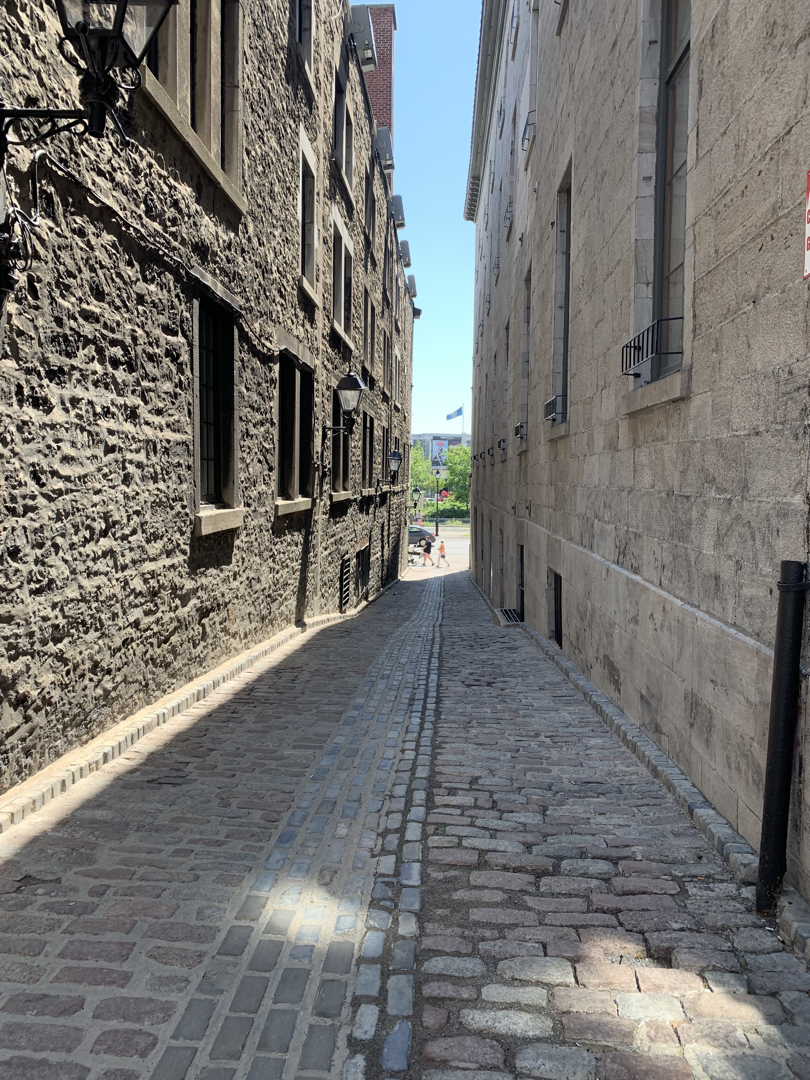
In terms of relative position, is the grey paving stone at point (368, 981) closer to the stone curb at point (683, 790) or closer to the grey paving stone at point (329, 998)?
the grey paving stone at point (329, 998)

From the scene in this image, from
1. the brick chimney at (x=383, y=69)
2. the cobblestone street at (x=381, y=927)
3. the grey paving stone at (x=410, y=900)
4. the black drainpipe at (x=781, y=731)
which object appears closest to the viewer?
the cobblestone street at (x=381, y=927)

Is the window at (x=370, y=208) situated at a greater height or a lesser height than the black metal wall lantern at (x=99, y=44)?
greater

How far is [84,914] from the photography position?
2.90 metres

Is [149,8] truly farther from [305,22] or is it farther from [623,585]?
[305,22]

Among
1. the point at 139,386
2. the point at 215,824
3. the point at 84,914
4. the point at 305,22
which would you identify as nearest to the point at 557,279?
the point at 305,22

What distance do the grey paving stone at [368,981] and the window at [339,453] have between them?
1105cm

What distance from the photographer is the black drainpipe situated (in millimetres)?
2838

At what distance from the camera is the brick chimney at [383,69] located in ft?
84.6

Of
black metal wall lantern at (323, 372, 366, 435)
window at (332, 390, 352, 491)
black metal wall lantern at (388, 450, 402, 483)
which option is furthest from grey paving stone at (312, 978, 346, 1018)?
black metal wall lantern at (388, 450, 402, 483)

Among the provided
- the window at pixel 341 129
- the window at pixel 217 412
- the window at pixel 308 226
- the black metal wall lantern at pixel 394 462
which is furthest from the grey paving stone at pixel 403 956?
the black metal wall lantern at pixel 394 462

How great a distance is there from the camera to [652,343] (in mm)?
5137

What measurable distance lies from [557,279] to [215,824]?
7.89 m

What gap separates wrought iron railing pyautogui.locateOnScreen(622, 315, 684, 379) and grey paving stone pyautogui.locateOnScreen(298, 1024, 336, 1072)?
163 inches

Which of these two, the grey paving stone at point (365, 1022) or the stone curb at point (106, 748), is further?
the stone curb at point (106, 748)
